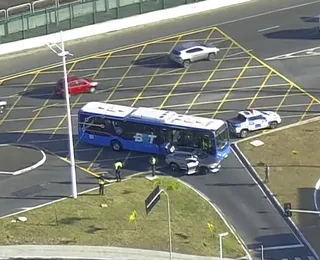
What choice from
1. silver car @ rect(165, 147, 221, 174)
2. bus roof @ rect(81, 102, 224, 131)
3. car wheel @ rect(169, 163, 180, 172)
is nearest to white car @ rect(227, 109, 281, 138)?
bus roof @ rect(81, 102, 224, 131)

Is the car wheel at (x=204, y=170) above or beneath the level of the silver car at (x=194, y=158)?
beneath

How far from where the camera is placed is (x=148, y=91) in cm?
8638

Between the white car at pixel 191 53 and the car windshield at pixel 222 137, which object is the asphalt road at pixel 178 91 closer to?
the white car at pixel 191 53

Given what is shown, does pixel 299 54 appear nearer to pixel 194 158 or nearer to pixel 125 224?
pixel 194 158

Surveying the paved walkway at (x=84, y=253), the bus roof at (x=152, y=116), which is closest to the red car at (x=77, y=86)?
the bus roof at (x=152, y=116)

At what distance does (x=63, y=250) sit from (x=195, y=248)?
660cm

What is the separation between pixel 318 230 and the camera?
69.4 m

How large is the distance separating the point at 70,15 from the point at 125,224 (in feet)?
97.6

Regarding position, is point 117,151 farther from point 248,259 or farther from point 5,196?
point 248,259

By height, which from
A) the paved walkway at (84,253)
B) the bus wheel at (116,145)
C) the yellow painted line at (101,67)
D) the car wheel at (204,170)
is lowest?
the paved walkway at (84,253)

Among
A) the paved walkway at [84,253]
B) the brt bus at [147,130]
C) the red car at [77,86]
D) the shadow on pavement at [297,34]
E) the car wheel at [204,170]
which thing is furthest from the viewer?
the shadow on pavement at [297,34]

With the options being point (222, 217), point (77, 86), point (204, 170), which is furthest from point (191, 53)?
point (222, 217)

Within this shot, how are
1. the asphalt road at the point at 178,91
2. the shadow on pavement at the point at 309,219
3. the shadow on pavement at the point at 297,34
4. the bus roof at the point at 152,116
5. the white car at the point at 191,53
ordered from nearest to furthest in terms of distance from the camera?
the shadow on pavement at the point at 309,219, the asphalt road at the point at 178,91, the bus roof at the point at 152,116, the white car at the point at 191,53, the shadow on pavement at the point at 297,34

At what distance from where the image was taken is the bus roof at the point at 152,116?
76500 mm
